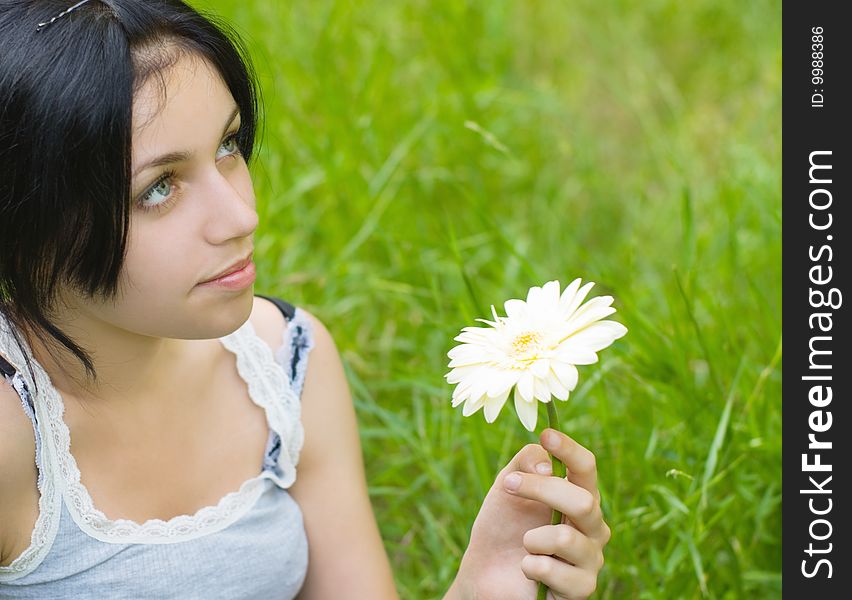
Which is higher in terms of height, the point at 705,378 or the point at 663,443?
the point at 705,378

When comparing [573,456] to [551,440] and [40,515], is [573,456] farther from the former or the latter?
[40,515]

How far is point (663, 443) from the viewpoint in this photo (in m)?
1.92

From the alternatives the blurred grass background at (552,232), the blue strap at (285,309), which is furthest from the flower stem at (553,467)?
the blue strap at (285,309)

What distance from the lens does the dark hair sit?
1145 millimetres

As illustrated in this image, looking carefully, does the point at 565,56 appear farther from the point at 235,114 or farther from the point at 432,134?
the point at 235,114

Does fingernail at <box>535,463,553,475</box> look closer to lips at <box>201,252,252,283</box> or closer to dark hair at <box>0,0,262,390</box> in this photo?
lips at <box>201,252,252,283</box>

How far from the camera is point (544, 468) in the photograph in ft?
3.85

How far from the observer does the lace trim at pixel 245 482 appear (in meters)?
1.34

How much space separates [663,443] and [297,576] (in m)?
0.70

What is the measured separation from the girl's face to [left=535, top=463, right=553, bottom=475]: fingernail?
0.37 meters

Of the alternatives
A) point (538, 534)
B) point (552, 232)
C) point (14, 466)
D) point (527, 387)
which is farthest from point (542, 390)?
point (552, 232)

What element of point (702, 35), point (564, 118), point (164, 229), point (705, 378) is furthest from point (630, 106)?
point (164, 229)

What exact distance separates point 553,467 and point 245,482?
51 centimetres

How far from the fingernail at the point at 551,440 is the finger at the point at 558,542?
0.35ft
